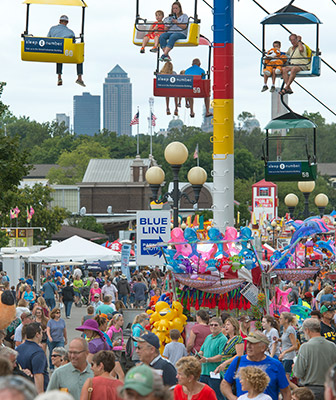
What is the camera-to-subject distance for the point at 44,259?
31.1 m

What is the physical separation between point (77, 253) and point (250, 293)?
48.4 feet

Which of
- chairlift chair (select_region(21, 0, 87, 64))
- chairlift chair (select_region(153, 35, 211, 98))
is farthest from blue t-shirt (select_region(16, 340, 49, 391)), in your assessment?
chairlift chair (select_region(153, 35, 211, 98))

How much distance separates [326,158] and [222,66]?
13470 cm

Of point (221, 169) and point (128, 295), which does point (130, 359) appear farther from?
point (128, 295)

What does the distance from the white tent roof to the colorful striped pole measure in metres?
10.7

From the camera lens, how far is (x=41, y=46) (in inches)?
685

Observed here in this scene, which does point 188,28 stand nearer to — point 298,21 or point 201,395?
point 298,21

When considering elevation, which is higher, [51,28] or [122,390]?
[51,28]

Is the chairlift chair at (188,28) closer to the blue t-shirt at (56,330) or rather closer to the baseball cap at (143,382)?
the blue t-shirt at (56,330)

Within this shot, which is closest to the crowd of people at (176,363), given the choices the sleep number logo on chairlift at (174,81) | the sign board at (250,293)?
the sign board at (250,293)

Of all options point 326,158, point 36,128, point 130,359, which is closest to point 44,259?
point 130,359

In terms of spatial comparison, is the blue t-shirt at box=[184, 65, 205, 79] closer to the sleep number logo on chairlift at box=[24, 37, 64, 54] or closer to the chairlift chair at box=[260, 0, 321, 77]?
the chairlift chair at box=[260, 0, 321, 77]

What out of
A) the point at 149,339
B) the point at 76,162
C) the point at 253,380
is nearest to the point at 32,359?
the point at 149,339

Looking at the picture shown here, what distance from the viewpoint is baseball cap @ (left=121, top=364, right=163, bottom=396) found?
202 inches
